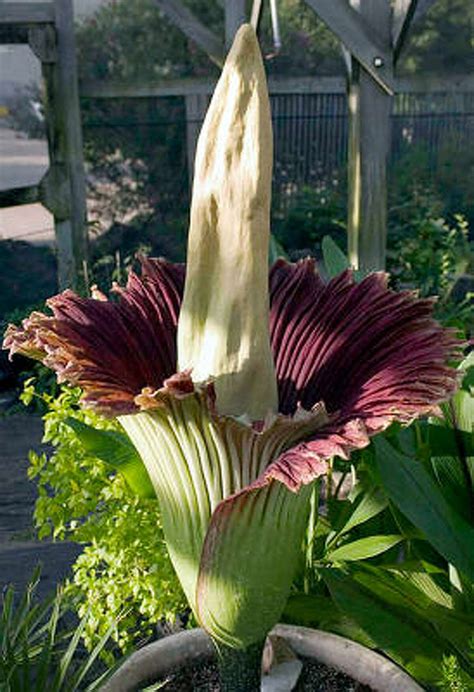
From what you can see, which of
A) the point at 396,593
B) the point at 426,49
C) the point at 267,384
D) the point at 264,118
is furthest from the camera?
the point at 426,49

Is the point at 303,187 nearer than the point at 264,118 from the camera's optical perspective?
No

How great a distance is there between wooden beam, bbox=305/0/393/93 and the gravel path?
1595mm

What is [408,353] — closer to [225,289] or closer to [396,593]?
[225,289]

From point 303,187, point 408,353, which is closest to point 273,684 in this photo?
point 408,353

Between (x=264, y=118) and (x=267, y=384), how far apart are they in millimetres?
274

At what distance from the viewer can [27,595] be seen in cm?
130

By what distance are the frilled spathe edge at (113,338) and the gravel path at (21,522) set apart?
94cm

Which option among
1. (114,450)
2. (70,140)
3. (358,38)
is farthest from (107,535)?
(70,140)

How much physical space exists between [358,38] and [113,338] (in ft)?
6.13

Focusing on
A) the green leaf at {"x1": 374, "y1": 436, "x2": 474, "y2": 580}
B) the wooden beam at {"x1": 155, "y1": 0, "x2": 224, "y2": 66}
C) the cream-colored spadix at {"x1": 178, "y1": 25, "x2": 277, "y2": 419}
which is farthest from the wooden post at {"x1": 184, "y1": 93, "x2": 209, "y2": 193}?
the cream-colored spadix at {"x1": 178, "y1": 25, "x2": 277, "y2": 419}

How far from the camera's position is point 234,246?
879 millimetres

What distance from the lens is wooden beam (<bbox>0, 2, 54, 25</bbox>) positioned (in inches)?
139

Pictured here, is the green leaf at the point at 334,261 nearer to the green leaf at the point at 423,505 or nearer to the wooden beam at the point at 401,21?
the green leaf at the point at 423,505

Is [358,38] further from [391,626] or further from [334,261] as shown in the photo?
[391,626]
